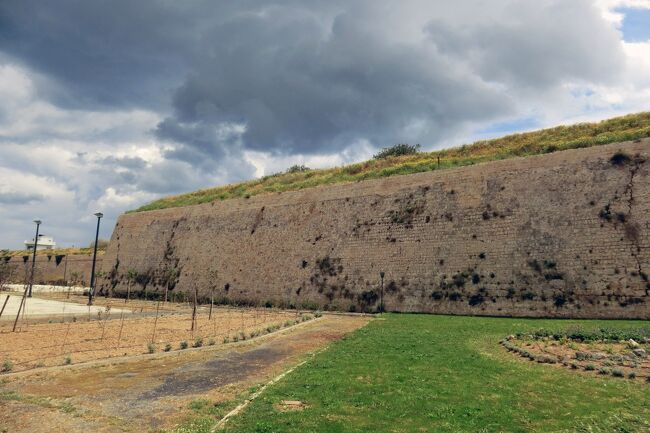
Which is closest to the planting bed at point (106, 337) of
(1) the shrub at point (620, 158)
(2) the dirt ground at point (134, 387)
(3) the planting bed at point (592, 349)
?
(2) the dirt ground at point (134, 387)

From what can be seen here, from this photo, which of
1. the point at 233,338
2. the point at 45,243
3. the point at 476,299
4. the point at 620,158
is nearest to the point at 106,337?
A: the point at 233,338

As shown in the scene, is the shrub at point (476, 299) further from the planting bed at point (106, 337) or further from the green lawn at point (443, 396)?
the green lawn at point (443, 396)

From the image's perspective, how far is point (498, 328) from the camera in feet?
57.4

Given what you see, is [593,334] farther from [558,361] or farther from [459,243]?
[459,243]

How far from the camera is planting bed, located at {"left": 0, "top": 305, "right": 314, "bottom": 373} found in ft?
40.5

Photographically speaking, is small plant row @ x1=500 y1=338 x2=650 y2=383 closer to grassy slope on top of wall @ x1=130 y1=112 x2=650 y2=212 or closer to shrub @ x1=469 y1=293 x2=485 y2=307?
shrub @ x1=469 y1=293 x2=485 y2=307

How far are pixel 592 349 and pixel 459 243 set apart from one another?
1231 centimetres

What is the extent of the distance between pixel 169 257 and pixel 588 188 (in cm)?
3461

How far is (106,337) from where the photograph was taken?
52.7 ft

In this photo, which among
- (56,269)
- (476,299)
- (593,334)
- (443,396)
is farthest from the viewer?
(56,269)

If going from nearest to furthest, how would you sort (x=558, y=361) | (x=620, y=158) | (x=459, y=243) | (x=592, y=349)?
(x=558, y=361), (x=592, y=349), (x=620, y=158), (x=459, y=243)

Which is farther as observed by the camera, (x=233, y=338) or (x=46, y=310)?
(x=46, y=310)

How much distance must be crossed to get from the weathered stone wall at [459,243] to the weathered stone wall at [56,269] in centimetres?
2727

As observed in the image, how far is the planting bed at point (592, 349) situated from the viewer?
10383 millimetres
